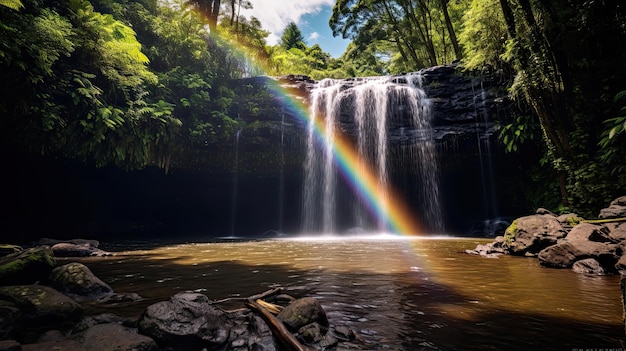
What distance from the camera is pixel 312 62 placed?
36219mm

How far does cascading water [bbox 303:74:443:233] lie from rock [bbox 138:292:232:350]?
1505cm

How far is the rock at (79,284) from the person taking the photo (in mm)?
4055

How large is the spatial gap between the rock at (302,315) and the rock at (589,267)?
5.35 m

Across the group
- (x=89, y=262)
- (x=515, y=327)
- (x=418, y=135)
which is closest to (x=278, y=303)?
(x=515, y=327)

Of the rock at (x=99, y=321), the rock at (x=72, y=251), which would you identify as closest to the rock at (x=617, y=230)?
the rock at (x=99, y=321)

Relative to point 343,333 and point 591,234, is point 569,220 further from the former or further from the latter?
point 343,333

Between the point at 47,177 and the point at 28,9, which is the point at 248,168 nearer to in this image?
the point at 47,177

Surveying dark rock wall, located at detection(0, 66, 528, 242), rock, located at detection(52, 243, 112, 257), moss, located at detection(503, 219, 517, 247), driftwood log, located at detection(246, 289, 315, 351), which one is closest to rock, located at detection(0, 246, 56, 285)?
driftwood log, located at detection(246, 289, 315, 351)

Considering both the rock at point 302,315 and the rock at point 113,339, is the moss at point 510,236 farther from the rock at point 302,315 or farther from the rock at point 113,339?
the rock at point 113,339

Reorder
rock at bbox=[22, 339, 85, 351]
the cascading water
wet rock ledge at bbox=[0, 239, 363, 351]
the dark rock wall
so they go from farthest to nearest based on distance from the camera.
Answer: the cascading water → the dark rock wall → wet rock ledge at bbox=[0, 239, 363, 351] → rock at bbox=[22, 339, 85, 351]

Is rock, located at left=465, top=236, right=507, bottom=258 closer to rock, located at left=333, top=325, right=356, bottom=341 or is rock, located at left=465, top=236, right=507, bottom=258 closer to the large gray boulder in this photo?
the large gray boulder

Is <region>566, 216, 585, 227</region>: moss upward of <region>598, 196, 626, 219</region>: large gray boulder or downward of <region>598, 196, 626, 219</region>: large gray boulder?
downward

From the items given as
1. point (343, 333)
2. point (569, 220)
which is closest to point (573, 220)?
point (569, 220)

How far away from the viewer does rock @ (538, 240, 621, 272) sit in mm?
5447
